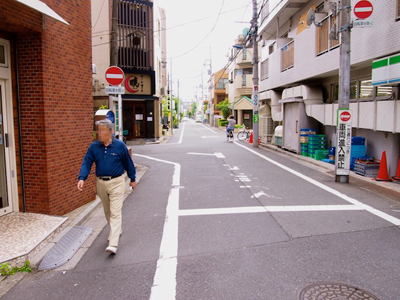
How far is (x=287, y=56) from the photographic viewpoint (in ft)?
57.8

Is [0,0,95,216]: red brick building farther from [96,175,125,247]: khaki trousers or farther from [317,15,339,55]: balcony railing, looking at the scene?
[317,15,339,55]: balcony railing

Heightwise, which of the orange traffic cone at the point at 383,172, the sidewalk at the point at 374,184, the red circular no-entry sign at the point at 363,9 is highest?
the red circular no-entry sign at the point at 363,9

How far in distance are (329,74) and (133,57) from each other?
1445 cm

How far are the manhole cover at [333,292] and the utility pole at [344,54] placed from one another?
6.33m

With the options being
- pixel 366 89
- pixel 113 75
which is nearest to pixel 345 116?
pixel 366 89

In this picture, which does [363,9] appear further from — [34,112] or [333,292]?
[34,112]

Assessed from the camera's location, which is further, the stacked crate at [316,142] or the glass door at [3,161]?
the stacked crate at [316,142]

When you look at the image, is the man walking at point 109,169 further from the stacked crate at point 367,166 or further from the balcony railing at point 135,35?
the balcony railing at point 135,35

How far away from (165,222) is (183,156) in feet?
32.3

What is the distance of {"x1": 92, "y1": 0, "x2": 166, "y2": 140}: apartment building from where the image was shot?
22.7 meters

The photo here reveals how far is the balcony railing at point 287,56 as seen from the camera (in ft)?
55.3

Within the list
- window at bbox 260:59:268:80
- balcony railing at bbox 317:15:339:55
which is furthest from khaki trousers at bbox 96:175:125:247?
window at bbox 260:59:268:80

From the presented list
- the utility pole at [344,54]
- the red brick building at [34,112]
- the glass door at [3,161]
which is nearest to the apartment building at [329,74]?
the utility pole at [344,54]

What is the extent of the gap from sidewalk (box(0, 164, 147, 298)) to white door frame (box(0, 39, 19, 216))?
0.32 metres
